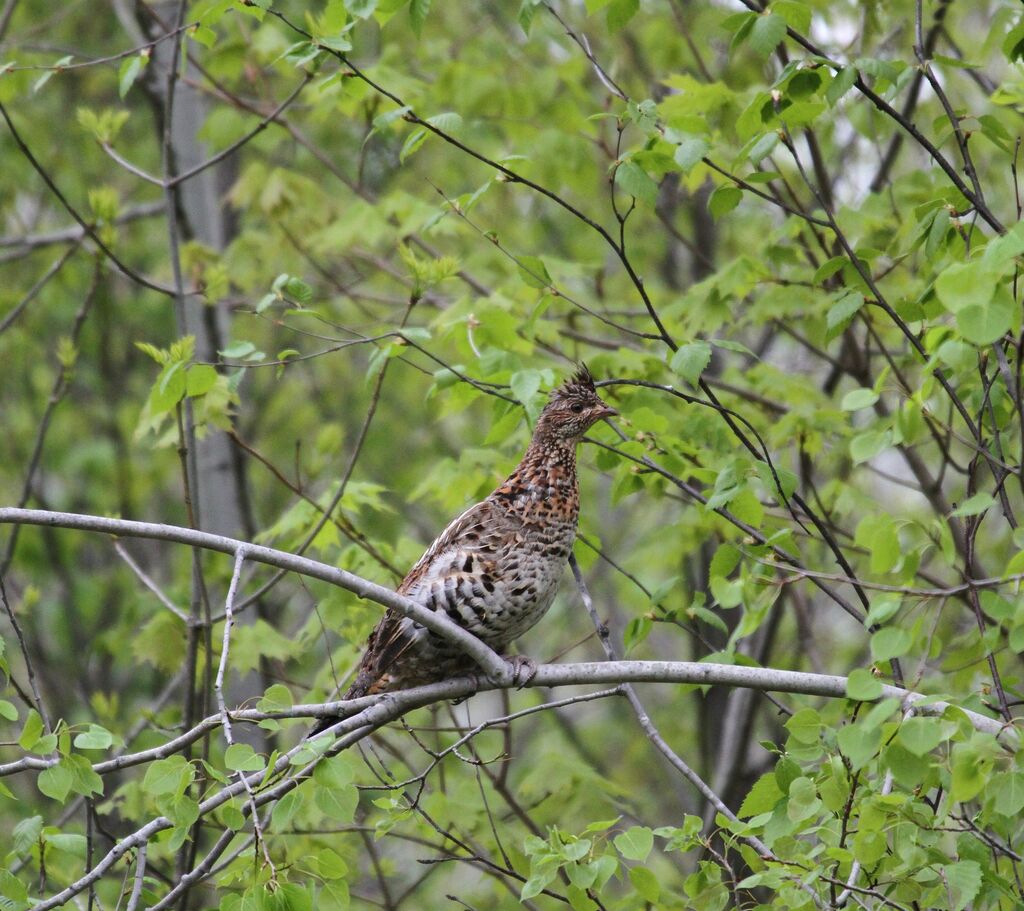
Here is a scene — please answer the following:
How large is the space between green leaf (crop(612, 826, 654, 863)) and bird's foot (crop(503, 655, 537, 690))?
655 millimetres

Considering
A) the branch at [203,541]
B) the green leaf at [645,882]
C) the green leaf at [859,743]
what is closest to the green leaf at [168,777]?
the branch at [203,541]

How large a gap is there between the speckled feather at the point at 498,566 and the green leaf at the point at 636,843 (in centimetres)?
117

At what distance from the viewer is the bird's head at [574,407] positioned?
483 cm

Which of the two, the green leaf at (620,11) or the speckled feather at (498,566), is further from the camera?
the speckled feather at (498,566)

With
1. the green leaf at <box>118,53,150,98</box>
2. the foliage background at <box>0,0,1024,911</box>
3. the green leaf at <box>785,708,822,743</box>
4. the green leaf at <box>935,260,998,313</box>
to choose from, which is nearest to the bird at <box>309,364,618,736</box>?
the foliage background at <box>0,0,1024,911</box>

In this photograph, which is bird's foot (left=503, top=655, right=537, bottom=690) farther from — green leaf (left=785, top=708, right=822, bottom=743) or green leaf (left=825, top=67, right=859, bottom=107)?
green leaf (left=825, top=67, right=859, bottom=107)

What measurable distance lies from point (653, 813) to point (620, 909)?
24.0 ft

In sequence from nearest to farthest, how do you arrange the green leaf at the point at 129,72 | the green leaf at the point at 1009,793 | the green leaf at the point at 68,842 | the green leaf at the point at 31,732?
1. the green leaf at the point at 1009,793
2. the green leaf at the point at 31,732
3. the green leaf at the point at 68,842
4. the green leaf at the point at 129,72

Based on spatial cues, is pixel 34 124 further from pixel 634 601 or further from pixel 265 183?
pixel 634 601

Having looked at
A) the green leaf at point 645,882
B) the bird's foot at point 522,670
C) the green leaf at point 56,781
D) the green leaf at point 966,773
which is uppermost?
the green leaf at point 966,773

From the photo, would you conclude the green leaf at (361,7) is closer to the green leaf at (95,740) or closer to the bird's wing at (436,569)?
the bird's wing at (436,569)

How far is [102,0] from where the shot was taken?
10.7 m

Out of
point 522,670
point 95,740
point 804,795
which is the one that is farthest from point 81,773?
point 804,795

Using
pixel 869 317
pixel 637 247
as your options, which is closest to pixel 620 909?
pixel 869 317
